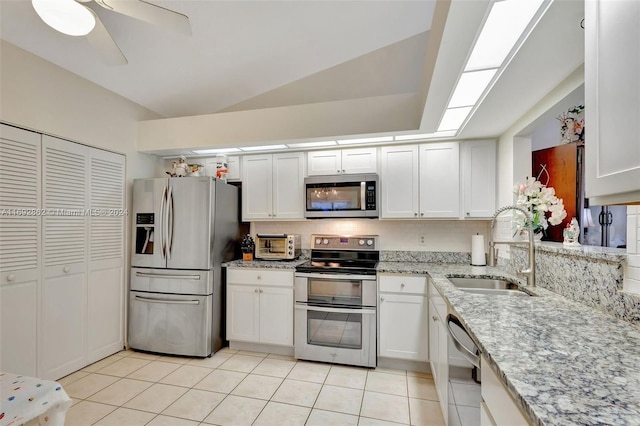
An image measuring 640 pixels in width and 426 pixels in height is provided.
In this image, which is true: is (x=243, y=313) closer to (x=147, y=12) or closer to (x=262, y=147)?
(x=262, y=147)

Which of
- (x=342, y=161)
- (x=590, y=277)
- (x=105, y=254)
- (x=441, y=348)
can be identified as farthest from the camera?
(x=342, y=161)

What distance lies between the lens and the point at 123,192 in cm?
312

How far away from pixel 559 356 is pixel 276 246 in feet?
8.91

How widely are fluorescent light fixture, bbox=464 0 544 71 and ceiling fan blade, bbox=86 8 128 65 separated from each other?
200 centimetres

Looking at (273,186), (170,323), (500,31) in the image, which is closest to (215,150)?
(273,186)

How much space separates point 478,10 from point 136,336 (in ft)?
12.4

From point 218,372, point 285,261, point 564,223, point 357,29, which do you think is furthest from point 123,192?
point 564,223

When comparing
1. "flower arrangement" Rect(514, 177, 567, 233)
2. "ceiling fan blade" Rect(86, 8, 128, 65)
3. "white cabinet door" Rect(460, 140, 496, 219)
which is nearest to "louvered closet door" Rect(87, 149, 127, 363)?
"ceiling fan blade" Rect(86, 8, 128, 65)

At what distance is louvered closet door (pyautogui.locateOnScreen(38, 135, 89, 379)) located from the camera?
7.90 ft

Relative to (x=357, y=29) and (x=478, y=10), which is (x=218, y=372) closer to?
(x=478, y=10)

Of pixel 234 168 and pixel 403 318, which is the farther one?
pixel 234 168

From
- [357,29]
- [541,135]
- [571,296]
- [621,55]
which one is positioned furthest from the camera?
[541,135]

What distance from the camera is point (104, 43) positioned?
6.05 ft

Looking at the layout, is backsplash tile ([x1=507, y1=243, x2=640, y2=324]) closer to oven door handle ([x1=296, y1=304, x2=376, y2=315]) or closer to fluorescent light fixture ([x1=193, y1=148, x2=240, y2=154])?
oven door handle ([x1=296, y1=304, x2=376, y2=315])
